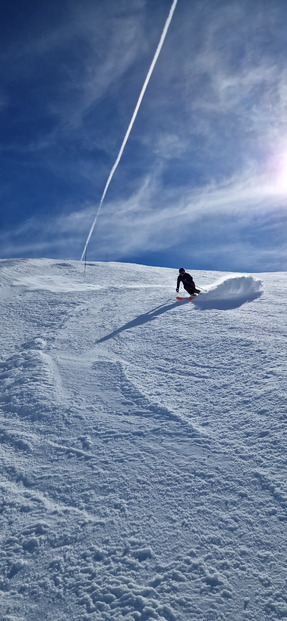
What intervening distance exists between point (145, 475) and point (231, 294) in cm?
770

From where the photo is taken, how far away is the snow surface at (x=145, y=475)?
2.66m

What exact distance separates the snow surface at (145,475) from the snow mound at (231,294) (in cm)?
217

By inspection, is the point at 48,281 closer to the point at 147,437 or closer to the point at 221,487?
the point at 147,437

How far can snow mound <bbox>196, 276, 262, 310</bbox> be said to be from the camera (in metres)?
9.43

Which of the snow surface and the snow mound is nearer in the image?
the snow surface

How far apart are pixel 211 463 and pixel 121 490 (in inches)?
37.3

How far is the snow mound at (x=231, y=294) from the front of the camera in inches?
371

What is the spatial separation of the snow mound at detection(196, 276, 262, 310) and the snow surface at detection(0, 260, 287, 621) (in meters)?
2.17

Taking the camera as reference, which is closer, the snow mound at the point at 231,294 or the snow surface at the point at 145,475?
the snow surface at the point at 145,475

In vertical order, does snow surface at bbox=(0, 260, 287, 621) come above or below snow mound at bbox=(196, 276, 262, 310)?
below

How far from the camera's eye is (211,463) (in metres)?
3.69

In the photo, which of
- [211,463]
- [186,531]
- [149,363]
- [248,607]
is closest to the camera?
[248,607]

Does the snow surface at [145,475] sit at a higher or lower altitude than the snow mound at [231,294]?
lower

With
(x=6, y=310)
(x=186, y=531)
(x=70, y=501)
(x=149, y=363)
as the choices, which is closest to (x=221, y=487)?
(x=186, y=531)
